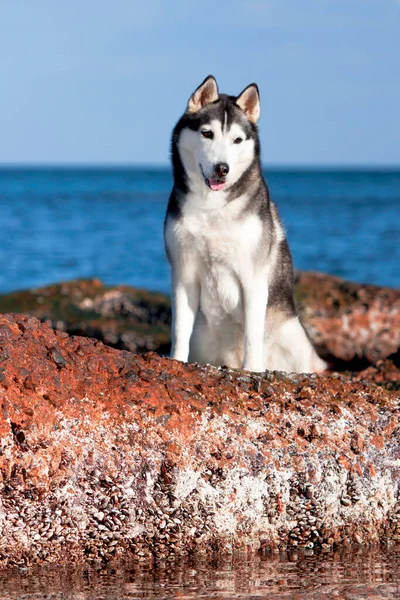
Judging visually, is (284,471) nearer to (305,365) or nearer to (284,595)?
(284,595)

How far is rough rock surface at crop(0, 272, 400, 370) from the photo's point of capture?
13039 millimetres

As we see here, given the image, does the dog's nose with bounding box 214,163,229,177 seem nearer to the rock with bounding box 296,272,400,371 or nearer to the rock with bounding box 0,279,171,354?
the rock with bounding box 296,272,400,371

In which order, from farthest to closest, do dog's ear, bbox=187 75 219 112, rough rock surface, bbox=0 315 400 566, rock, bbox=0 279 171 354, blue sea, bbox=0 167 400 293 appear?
blue sea, bbox=0 167 400 293, rock, bbox=0 279 171 354, dog's ear, bbox=187 75 219 112, rough rock surface, bbox=0 315 400 566

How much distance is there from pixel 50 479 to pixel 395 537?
85.1 inches

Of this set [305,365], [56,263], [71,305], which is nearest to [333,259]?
[56,263]

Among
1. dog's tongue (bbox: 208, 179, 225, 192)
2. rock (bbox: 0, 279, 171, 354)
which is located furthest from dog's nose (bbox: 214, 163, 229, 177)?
rock (bbox: 0, 279, 171, 354)

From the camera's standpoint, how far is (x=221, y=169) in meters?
7.32

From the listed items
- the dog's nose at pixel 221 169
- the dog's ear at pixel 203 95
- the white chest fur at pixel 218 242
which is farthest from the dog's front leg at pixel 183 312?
the dog's ear at pixel 203 95

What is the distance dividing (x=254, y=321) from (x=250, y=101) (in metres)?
1.81

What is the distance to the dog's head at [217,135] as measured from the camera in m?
7.41

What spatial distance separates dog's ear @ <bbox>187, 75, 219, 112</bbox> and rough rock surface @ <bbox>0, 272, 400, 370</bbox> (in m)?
5.72

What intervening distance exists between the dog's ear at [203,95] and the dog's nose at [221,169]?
0.62 m

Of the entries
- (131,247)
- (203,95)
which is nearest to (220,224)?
(203,95)

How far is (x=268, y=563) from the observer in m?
5.35
